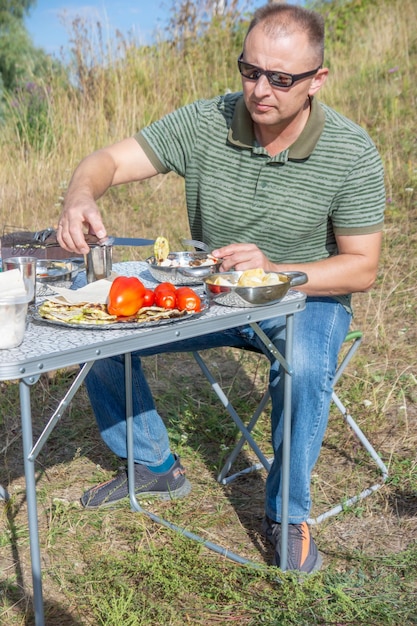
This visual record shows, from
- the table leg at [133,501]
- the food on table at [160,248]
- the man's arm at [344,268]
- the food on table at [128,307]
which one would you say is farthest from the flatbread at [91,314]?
the table leg at [133,501]

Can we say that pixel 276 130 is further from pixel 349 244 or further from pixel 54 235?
pixel 54 235

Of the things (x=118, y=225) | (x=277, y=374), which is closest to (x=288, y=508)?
(x=277, y=374)

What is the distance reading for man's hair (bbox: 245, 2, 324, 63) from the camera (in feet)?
8.13

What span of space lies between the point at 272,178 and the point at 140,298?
0.98 meters

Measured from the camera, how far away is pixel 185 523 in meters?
2.79

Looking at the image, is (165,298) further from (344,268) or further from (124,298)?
(344,268)

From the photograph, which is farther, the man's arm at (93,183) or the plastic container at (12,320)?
the man's arm at (93,183)

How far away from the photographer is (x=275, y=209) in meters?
2.70

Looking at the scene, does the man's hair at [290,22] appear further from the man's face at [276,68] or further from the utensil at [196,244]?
the utensil at [196,244]

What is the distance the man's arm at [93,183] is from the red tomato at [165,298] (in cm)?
38

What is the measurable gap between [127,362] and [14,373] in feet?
3.77

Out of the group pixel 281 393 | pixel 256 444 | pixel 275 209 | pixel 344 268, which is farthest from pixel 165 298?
pixel 256 444

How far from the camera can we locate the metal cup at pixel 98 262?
2247 mm

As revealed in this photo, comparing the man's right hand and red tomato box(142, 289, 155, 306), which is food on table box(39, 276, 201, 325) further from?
the man's right hand
